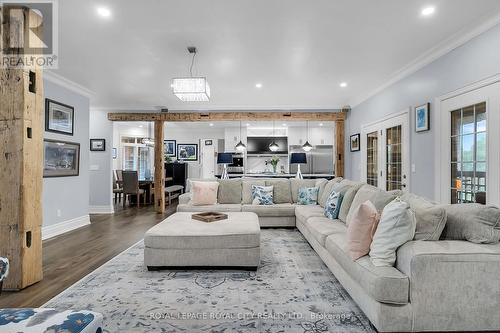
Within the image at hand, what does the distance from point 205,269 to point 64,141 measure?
3.66 m

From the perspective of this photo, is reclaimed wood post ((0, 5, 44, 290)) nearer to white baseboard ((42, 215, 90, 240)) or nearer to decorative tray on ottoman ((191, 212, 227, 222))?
decorative tray on ottoman ((191, 212, 227, 222))

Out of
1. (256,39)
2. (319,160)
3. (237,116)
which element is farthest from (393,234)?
(319,160)

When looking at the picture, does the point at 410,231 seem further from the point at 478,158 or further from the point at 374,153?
the point at 374,153

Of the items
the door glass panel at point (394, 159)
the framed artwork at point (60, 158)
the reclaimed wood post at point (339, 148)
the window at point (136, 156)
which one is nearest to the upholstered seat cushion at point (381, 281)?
the door glass panel at point (394, 159)

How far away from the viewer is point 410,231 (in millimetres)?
1955

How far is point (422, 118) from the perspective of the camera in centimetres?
399

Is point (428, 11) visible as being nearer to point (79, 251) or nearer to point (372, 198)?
point (372, 198)

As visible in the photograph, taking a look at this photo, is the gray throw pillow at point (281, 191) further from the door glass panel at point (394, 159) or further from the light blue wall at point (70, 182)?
the light blue wall at point (70, 182)

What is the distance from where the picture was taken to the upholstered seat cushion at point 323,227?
300 cm

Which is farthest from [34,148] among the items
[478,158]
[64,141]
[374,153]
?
[374,153]

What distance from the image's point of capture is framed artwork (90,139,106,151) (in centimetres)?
704

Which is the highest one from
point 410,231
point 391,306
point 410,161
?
point 410,161

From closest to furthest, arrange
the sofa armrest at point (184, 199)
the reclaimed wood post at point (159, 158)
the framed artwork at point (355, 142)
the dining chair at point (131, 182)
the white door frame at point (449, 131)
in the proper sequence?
the white door frame at point (449, 131)
the sofa armrest at point (184, 199)
the framed artwork at point (355, 142)
the reclaimed wood post at point (159, 158)
the dining chair at point (131, 182)

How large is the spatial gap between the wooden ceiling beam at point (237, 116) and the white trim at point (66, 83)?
1.42 meters
